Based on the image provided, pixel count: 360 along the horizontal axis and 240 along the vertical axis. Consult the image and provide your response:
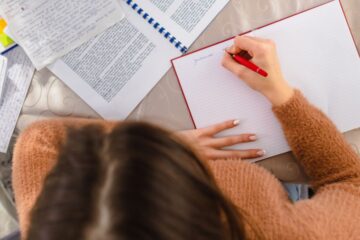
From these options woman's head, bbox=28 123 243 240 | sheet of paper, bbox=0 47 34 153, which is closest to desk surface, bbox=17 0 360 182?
sheet of paper, bbox=0 47 34 153

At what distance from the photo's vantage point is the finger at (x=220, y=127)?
708mm

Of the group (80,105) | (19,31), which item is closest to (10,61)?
(19,31)

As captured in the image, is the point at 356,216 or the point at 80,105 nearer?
the point at 356,216

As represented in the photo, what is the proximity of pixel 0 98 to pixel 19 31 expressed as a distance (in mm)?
135

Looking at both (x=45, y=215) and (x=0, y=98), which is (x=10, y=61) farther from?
(x=45, y=215)

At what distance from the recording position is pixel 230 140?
27.9 inches

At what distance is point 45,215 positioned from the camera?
0.45 m

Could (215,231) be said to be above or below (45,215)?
below

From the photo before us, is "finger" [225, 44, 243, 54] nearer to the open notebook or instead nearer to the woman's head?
the open notebook

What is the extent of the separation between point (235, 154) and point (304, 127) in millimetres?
133

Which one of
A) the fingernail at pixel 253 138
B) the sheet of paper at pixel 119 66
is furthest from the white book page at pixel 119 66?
the fingernail at pixel 253 138

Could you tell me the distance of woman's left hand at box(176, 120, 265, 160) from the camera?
0.70 metres

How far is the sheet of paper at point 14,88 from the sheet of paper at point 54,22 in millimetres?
22

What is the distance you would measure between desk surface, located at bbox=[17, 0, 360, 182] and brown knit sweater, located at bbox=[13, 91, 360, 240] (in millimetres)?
49
